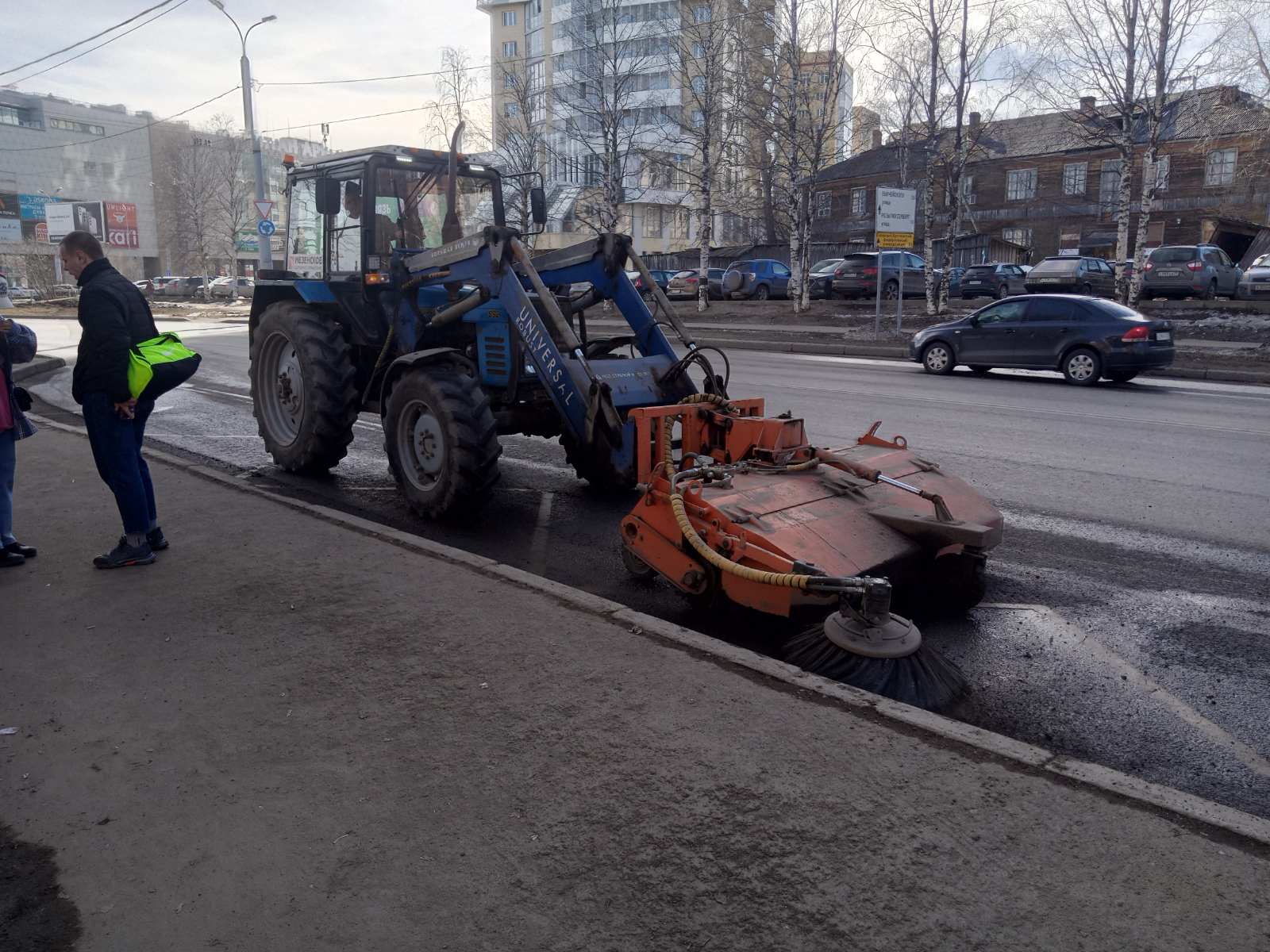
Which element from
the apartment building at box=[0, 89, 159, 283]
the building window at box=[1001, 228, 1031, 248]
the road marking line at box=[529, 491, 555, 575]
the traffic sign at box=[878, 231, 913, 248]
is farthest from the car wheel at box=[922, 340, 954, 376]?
the apartment building at box=[0, 89, 159, 283]

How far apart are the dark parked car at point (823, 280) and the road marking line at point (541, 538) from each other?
29312mm

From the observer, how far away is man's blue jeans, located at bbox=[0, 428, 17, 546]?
5961mm

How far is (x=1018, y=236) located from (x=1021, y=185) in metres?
2.65

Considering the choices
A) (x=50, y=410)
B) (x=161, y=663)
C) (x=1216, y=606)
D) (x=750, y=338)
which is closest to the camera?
(x=161, y=663)

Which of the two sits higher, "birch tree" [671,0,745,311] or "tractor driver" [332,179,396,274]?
"birch tree" [671,0,745,311]

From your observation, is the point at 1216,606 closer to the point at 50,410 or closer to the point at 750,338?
the point at 50,410

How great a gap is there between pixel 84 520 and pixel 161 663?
3022 millimetres

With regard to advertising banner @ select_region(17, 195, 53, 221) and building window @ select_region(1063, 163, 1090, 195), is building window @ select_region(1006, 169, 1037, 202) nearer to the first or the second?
building window @ select_region(1063, 163, 1090, 195)

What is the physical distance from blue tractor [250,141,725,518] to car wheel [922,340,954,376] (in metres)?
11.8

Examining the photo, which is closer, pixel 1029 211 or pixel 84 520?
pixel 84 520

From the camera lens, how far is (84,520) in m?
6.89

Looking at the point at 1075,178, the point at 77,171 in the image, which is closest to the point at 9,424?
the point at 1075,178

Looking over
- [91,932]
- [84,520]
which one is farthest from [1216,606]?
[84,520]

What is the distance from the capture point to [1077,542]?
6.68 m
